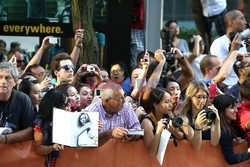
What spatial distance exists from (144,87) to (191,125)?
45.1 inches

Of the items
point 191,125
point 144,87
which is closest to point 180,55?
point 144,87

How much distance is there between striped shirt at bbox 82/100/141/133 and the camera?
9.21 m

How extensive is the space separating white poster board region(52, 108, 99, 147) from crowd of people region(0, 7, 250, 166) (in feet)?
0.14

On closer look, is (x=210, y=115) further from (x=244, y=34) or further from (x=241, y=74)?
(x=244, y=34)

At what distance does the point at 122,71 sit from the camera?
1166cm

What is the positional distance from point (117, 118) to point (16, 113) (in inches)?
42.1

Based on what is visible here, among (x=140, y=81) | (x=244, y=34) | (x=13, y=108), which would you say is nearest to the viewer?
(x=13, y=108)

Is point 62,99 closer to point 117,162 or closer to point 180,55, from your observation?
point 117,162

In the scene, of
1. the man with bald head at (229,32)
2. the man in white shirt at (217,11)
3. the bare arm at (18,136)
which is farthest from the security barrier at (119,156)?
the man in white shirt at (217,11)

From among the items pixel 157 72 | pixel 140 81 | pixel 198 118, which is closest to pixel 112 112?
pixel 198 118

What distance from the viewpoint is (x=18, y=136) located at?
8789mm

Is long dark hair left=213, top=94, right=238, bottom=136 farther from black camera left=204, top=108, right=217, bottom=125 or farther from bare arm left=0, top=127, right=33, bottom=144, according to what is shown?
bare arm left=0, top=127, right=33, bottom=144

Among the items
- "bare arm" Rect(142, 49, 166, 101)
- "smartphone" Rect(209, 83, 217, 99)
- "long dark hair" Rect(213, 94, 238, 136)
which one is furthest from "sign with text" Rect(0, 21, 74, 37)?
"long dark hair" Rect(213, 94, 238, 136)

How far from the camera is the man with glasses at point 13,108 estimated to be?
894cm
